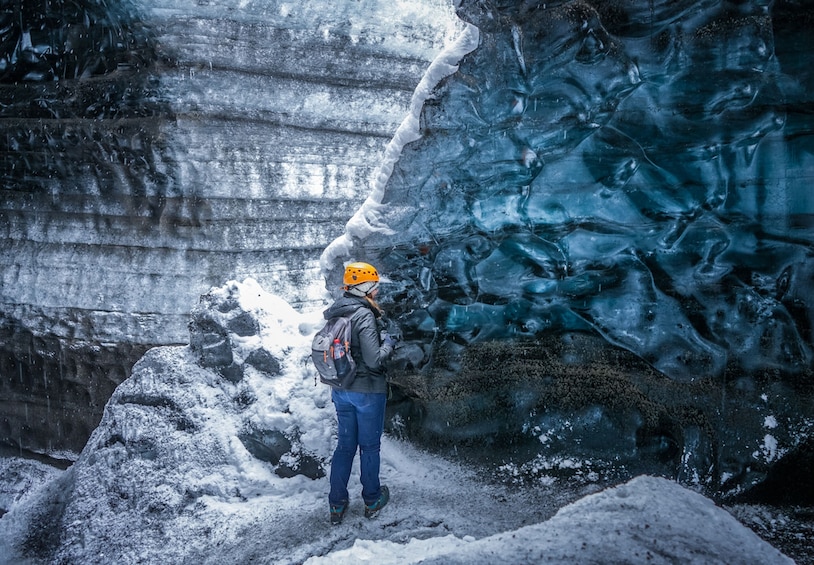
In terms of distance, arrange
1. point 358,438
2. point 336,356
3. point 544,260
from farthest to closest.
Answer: point 544,260 < point 358,438 < point 336,356

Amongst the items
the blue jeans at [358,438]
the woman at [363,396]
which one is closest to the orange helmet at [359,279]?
the woman at [363,396]

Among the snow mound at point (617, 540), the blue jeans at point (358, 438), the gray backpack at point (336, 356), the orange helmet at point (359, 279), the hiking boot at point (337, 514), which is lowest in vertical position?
the hiking boot at point (337, 514)

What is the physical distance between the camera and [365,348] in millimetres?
3477

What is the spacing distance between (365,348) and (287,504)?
4.75ft

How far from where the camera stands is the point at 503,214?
4.27m

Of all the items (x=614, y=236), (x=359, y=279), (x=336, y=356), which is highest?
(x=614, y=236)

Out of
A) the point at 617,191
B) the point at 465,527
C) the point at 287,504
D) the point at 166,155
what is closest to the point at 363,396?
the point at 465,527

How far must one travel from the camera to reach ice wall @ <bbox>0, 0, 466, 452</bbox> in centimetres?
621

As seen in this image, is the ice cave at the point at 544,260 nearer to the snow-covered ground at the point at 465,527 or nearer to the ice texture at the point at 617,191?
the ice texture at the point at 617,191

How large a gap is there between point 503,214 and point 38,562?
13.6ft

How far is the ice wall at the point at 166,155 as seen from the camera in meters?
6.21

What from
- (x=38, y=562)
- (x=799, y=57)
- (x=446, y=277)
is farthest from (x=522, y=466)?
(x=38, y=562)

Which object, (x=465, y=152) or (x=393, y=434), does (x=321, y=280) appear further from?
Result: (x=465, y=152)

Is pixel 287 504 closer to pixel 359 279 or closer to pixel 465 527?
pixel 465 527
